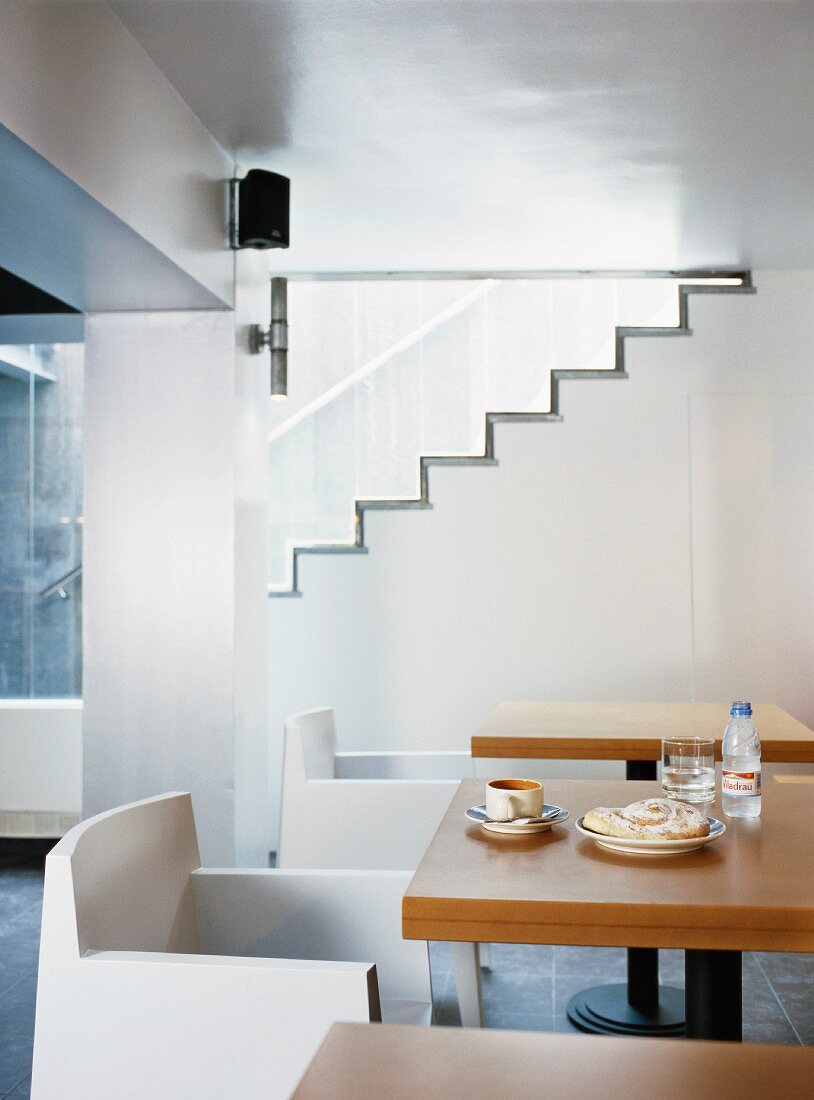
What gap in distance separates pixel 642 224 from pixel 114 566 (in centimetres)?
246

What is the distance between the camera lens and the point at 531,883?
1384 mm

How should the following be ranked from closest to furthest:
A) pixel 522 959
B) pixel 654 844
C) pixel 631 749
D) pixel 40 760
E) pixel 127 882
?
1. pixel 654 844
2. pixel 127 882
3. pixel 631 749
4. pixel 522 959
5. pixel 40 760

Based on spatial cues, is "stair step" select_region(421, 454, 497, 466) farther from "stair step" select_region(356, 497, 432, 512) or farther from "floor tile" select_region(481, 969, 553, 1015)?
"floor tile" select_region(481, 969, 553, 1015)

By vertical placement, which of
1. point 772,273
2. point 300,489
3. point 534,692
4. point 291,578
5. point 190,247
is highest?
point 772,273

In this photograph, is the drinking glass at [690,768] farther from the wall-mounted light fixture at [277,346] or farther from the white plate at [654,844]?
the wall-mounted light fixture at [277,346]

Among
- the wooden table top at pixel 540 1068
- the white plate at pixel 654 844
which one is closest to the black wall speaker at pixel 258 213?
the white plate at pixel 654 844

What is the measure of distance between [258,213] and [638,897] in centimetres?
289

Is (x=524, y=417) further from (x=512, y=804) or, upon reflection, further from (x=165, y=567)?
(x=512, y=804)

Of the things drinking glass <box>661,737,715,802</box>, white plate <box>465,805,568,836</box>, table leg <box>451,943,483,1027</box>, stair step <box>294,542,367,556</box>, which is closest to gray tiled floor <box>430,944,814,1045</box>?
table leg <box>451,943,483,1027</box>

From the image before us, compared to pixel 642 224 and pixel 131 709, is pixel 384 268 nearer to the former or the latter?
pixel 642 224

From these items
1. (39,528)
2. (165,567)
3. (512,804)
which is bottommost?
(512,804)

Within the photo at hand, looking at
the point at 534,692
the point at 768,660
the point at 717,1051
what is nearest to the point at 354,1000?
the point at 717,1051

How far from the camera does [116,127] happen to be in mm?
2719

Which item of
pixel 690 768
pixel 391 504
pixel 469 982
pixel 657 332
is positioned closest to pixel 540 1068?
pixel 690 768
